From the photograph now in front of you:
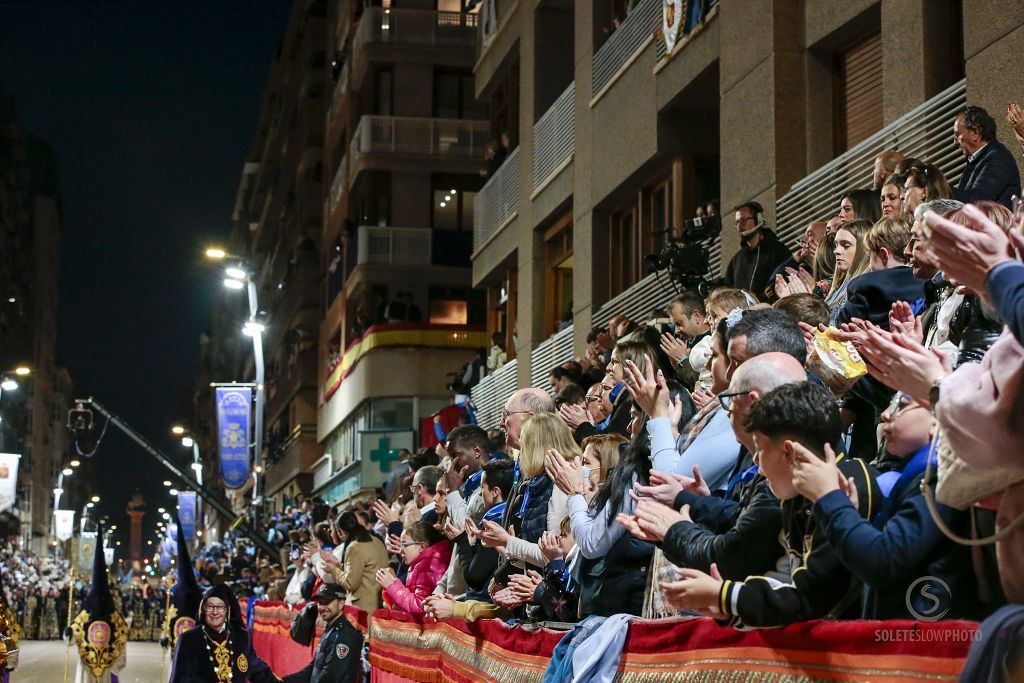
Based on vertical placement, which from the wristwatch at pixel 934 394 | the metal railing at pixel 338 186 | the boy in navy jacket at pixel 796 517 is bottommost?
the boy in navy jacket at pixel 796 517

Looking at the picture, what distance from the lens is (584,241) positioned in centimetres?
2253

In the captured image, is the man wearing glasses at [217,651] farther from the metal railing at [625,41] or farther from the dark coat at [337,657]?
the metal railing at [625,41]

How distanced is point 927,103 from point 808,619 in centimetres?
803

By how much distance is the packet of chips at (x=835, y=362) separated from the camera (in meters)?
6.28

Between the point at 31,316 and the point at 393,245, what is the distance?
109m

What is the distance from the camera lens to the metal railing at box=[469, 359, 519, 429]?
1065 inches

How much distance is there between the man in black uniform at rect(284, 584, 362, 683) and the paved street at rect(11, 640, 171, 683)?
15.9 meters

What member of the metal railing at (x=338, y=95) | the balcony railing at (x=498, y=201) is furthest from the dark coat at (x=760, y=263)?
the metal railing at (x=338, y=95)

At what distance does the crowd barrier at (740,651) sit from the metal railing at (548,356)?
518 inches

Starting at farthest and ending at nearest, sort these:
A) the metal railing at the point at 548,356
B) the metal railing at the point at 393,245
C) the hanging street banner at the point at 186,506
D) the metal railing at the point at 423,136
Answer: the hanging street banner at the point at 186,506 → the metal railing at the point at 423,136 → the metal railing at the point at 393,245 → the metal railing at the point at 548,356

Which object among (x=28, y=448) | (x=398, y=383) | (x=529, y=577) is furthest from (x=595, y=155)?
(x=28, y=448)

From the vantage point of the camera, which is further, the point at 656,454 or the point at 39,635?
the point at 39,635

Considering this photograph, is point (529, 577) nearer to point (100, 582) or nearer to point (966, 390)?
point (966, 390)

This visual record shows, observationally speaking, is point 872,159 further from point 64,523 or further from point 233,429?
point 64,523
